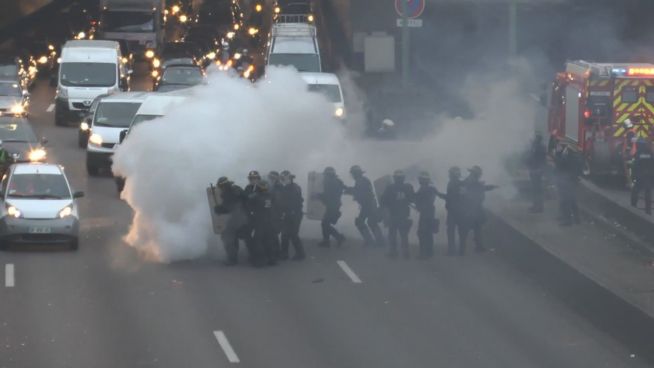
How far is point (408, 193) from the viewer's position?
24.9 m

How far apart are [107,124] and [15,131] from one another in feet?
7.14

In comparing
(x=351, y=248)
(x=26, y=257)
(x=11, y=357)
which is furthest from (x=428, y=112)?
(x=11, y=357)

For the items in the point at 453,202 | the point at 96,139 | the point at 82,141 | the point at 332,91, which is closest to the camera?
the point at 453,202

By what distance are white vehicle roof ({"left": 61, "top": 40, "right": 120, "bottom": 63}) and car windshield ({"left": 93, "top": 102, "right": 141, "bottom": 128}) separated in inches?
311

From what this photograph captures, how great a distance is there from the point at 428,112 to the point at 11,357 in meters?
21.0

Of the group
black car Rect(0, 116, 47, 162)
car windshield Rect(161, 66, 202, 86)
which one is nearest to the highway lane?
black car Rect(0, 116, 47, 162)

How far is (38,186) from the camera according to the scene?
2564 centimetres

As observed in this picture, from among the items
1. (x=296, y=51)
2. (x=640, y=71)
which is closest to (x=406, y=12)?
(x=296, y=51)

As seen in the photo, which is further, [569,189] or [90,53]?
[90,53]

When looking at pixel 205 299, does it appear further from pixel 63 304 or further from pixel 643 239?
pixel 643 239

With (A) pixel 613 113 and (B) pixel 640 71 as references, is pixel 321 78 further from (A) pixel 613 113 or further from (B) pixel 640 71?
(B) pixel 640 71

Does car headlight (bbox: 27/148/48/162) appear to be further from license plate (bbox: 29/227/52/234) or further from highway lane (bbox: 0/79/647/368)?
license plate (bbox: 29/227/52/234)

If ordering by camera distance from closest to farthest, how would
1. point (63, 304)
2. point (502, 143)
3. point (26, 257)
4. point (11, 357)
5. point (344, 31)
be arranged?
point (11, 357) → point (63, 304) → point (26, 257) → point (502, 143) → point (344, 31)

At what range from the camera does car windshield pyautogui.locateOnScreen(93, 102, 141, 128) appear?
3372 centimetres
